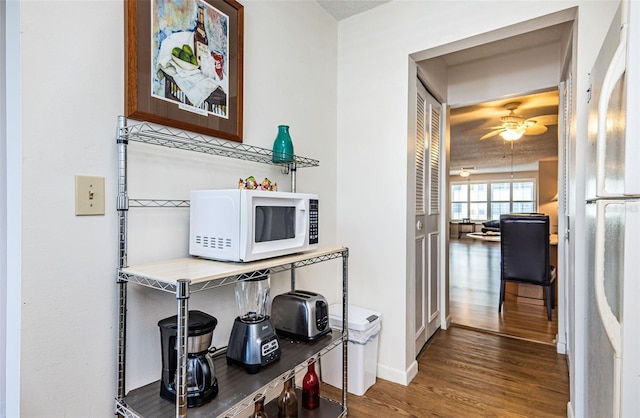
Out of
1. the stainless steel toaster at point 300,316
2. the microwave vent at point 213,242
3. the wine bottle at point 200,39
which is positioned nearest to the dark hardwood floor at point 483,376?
the stainless steel toaster at point 300,316

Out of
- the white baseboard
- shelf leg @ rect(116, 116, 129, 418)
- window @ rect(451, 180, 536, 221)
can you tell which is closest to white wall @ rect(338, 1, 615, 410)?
the white baseboard

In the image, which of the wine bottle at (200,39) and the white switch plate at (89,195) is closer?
the white switch plate at (89,195)

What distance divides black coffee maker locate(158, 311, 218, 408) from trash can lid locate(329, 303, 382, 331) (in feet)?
3.34

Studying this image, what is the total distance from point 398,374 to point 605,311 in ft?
4.67

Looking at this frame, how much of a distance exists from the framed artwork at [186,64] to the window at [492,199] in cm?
1193

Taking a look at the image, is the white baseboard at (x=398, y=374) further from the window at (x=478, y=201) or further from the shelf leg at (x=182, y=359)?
the window at (x=478, y=201)

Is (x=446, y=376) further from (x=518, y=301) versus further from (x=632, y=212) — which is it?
(x=518, y=301)

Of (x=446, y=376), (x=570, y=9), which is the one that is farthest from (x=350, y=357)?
(x=570, y=9)

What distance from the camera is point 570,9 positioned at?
1.70 m

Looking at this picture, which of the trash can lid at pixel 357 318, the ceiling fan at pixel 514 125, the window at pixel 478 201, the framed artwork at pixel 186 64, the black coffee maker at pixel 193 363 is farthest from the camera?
the window at pixel 478 201

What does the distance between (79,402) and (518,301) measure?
13.9 ft

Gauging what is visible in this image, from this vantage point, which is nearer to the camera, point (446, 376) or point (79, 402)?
point (79, 402)

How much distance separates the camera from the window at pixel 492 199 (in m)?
11.5

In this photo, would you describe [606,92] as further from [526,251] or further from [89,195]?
[526,251]
